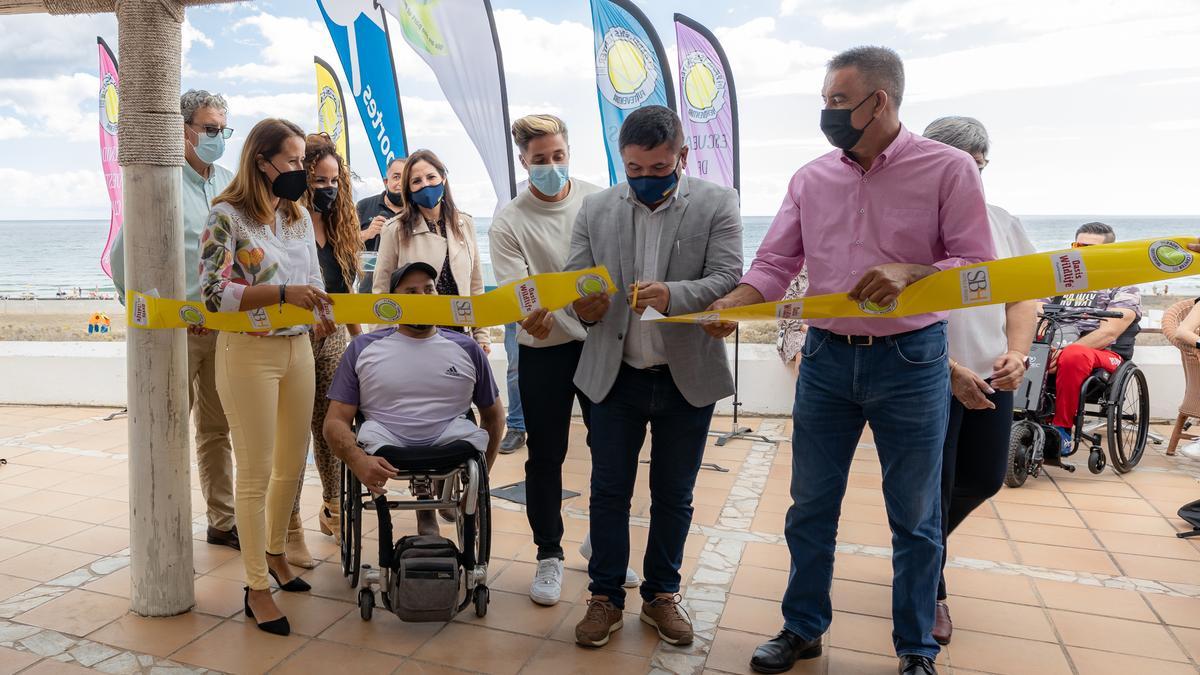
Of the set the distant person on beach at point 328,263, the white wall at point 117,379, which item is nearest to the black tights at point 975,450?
the distant person on beach at point 328,263

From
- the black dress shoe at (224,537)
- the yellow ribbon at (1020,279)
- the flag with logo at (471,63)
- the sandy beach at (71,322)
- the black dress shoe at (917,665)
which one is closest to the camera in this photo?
the yellow ribbon at (1020,279)

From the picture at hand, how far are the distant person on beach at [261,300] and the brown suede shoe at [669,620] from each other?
3.85ft

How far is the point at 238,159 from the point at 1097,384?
4.55 meters

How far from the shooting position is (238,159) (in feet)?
8.53

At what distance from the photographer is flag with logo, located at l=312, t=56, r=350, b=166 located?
6.88 m

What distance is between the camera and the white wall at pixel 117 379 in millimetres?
5973

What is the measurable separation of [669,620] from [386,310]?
133cm

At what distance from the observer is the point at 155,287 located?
2.67 meters

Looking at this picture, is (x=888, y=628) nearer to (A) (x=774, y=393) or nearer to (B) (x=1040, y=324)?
(B) (x=1040, y=324)

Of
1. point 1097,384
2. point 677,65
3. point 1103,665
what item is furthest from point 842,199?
point 677,65

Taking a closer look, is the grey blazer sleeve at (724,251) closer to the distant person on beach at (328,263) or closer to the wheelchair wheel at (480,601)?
the wheelchair wheel at (480,601)

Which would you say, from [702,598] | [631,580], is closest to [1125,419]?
[702,598]

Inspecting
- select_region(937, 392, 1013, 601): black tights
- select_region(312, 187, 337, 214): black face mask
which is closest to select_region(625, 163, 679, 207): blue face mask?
select_region(937, 392, 1013, 601): black tights

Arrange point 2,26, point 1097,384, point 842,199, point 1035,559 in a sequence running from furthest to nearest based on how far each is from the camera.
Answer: point 2,26, point 1097,384, point 1035,559, point 842,199
